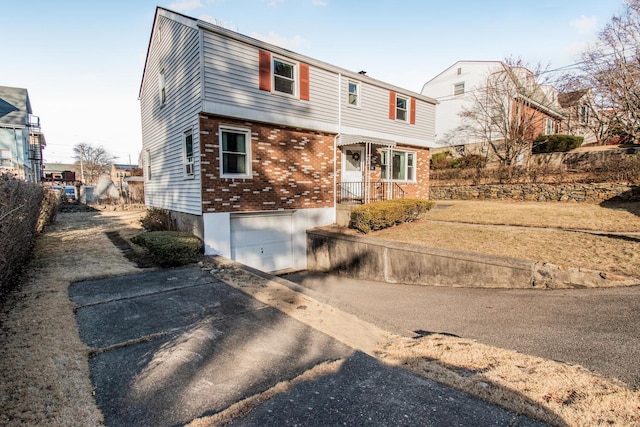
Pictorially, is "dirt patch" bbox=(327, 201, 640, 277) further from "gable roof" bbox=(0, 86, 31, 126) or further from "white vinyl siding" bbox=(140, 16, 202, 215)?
"gable roof" bbox=(0, 86, 31, 126)

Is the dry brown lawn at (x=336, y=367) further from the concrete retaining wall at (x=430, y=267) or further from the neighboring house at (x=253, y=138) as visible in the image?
the neighboring house at (x=253, y=138)

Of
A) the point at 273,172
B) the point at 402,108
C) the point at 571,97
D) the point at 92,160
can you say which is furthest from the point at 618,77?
the point at 92,160

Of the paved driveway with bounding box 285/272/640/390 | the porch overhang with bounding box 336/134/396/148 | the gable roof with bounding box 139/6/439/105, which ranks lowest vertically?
the paved driveway with bounding box 285/272/640/390

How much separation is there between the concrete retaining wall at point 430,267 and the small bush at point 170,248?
14.7 ft

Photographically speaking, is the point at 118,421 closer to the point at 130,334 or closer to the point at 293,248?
the point at 130,334

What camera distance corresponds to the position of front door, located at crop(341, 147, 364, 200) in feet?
43.8

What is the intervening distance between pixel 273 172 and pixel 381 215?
3.93 meters

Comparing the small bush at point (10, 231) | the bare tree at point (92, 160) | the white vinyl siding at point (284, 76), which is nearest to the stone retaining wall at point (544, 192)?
the white vinyl siding at point (284, 76)

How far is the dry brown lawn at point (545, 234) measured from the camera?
662 cm

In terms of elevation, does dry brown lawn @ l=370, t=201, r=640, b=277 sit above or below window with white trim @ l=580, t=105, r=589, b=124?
below

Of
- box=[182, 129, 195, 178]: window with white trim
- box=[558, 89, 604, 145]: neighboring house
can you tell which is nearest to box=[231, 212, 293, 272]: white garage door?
box=[182, 129, 195, 178]: window with white trim

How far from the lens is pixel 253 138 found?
10242mm

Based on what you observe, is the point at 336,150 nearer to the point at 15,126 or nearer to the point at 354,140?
the point at 354,140

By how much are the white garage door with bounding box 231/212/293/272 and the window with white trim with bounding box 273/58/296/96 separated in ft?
14.4
